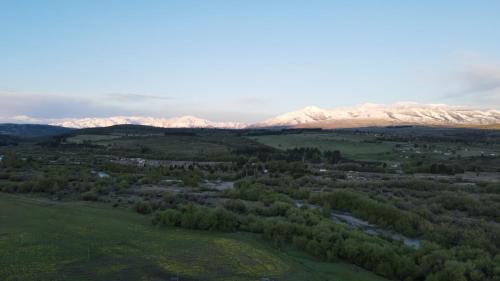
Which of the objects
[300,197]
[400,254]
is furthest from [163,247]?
[300,197]

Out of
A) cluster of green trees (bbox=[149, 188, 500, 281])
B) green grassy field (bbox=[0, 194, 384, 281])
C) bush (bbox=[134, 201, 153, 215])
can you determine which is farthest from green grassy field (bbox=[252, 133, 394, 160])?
green grassy field (bbox=[0, 194, 384, 281])

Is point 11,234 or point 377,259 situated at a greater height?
point 11,234

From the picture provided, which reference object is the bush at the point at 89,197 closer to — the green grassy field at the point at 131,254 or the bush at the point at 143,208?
the bush at the point at 143,208

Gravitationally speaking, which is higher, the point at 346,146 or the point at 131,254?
the point at 346,146

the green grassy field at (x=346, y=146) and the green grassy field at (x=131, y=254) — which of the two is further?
the green grassy field at (x=346, y=146)

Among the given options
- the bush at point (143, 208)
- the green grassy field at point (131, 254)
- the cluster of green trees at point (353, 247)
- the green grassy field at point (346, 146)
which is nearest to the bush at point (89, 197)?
the bush at point (143, 208)

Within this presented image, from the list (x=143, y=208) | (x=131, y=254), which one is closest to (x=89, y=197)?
(x=143, y=208)

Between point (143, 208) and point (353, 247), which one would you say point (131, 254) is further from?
point (143, 208)

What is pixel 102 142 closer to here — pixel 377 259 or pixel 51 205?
pixel 51 205
